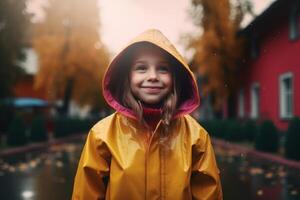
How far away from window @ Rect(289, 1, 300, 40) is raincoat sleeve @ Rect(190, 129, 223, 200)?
49.6ft

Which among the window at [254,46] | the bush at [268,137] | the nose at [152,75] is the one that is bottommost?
the bush at [268,137]

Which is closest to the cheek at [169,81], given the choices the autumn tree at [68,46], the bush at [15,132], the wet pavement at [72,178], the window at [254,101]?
the wet pavement at [72,178]

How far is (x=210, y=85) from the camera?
23.9m

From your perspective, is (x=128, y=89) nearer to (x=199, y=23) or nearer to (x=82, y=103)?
(x=199, y=23)

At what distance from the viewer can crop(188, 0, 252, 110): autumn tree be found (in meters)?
22.8

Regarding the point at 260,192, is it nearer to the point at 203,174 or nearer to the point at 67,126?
the point at 203,174

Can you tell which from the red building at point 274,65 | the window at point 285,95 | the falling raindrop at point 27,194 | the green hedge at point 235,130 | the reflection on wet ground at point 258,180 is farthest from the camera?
the window at point 285,95

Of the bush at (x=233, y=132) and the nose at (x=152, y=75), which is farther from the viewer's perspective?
the bush at (x=233, y=132)

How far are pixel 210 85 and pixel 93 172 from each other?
21.7 meters

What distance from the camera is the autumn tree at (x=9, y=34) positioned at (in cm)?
1938

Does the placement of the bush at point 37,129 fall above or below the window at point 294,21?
below

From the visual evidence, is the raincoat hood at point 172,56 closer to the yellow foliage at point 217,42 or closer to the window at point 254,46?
the yellow foliage at point 217,42

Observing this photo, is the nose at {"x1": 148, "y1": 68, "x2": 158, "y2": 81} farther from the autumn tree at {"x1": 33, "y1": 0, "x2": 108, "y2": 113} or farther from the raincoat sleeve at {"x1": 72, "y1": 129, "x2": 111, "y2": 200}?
the autumn tree at {"x1": 33, "y1": 0, "x2": 108, "y2": 113}

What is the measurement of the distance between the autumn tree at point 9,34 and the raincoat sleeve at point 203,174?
17.5 meters
